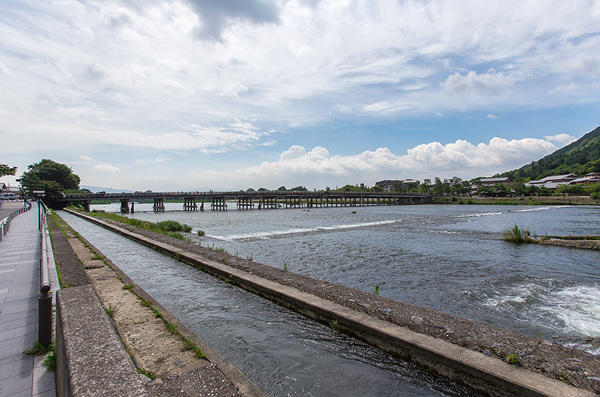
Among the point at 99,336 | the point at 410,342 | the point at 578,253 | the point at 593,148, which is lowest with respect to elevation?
the point at 578,253

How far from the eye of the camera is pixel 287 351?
5.52 metres

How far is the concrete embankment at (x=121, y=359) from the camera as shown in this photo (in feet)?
9.73

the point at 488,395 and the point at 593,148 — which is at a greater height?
the point at 593,148

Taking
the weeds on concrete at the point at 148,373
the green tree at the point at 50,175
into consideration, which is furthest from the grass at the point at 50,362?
the green tree at the point at 50,175

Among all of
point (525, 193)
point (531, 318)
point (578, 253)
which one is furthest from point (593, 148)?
point (531, 318)

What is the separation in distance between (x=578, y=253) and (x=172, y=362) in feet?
68.2

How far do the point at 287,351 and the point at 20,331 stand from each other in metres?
4.53

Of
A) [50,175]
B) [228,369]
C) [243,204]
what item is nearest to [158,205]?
[243,204]

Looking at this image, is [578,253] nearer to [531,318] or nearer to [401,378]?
[531,318]

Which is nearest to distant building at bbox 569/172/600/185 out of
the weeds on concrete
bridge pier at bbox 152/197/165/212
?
bridge pier at bbox 152/197/165/212

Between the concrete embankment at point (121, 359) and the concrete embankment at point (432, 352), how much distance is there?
2.55 m

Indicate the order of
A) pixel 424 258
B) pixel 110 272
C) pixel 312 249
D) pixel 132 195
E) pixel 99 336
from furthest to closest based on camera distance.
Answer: pixel 132 195 → pixel 312 249 → pixel 424 258 → pixel 110 272 → pixel 99 336

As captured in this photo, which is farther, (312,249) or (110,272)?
(312,249)

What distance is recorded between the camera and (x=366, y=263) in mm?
14195
